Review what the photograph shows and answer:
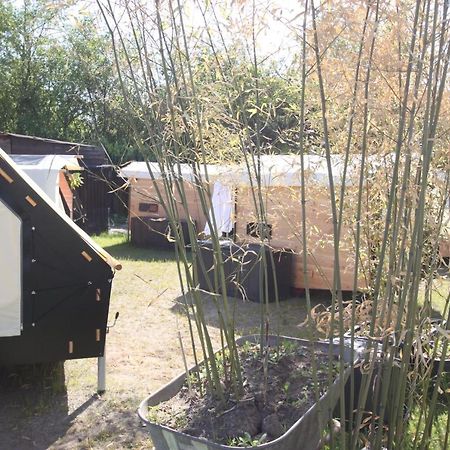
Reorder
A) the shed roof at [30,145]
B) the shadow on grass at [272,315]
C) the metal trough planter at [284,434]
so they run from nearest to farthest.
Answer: the metal trough planter at [284,434] → the shadow on grass at [272,315] → the shed roof at [30,145]

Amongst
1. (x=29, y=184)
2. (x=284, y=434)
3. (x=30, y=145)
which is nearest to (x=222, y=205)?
(x=29, y=184)

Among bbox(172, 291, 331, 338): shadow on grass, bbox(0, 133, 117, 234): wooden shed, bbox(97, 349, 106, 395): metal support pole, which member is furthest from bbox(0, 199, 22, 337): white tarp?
bbox(0, 133, 117, 234): wooden shed

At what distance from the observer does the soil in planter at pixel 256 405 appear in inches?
97.5

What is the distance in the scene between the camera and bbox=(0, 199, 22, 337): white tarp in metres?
3.98

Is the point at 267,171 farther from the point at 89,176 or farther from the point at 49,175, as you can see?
Answer: the point at 89,176

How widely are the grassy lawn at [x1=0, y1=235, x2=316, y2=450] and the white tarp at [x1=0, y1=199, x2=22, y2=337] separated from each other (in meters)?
0.80

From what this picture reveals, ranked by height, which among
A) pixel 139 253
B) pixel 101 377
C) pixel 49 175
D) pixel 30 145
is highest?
pixel 30 145

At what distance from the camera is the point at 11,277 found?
4012 millimetres

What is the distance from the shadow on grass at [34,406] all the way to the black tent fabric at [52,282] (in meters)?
0.50

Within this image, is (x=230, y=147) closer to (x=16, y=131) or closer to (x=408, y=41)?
(x=408, y=41)

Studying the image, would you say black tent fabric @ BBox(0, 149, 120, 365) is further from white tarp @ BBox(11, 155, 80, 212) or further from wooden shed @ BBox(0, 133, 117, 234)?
wooden shed @ BBox(0, 133, 117, 234)

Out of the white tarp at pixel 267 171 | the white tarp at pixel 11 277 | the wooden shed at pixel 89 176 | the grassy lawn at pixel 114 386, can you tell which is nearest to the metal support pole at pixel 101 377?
the grassy lawn at pixel 114 386

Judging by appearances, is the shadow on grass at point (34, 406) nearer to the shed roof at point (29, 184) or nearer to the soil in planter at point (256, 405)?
the shed roof at point (29, 184)

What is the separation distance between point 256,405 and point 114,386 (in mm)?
2661
